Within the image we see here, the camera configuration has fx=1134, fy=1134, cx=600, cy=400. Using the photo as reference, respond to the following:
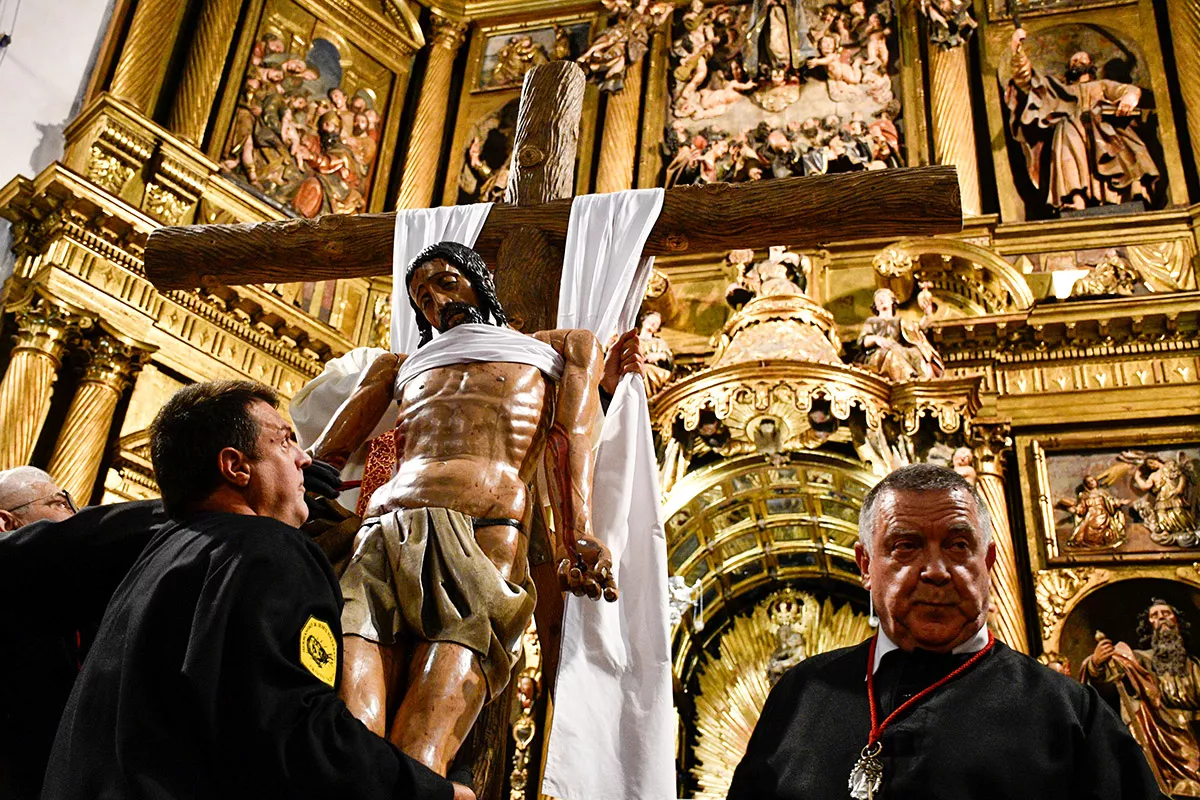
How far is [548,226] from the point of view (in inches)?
149

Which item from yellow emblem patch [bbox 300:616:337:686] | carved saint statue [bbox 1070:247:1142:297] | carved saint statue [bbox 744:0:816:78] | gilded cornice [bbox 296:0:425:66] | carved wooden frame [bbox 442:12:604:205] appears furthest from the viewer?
gilded cornice [bbox 296:0:425:66]

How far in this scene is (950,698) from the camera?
1988 millimetres

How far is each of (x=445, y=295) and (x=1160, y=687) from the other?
5638 millimetres

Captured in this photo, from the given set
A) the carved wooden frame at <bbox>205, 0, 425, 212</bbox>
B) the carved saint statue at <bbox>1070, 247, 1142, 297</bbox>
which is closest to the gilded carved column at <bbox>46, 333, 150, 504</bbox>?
the carved wooden frame at <bbox>205, 0, 425, 212</bbox>

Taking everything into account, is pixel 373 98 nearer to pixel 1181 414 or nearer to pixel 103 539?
pixel 1181 414

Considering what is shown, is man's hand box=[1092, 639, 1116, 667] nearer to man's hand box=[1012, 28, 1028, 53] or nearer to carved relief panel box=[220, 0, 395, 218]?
man's hand box=[1012, 28, 1028, 53]

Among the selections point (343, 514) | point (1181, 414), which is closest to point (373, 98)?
point (1181, 414)

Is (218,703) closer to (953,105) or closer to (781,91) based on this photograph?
(953,105)

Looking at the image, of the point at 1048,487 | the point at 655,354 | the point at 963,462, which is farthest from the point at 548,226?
the point at 1048,487

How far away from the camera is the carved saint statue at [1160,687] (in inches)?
257

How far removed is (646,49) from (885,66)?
235cm

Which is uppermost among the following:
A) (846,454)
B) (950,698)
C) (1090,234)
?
(1090,234)

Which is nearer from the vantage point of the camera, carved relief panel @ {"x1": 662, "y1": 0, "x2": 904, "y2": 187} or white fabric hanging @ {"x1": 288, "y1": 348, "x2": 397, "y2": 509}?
white fabric hanging @ {"x1": 288, "y1": 348, "x2": 397, "y2": 509}

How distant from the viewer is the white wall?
848 centimetres
